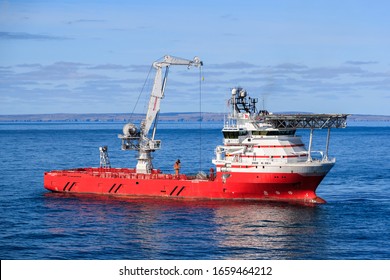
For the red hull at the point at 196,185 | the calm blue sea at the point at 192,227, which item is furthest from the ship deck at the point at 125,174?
the calm blue sea at the point at 192,227

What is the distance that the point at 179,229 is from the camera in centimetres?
5638

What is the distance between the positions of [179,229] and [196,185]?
1442 centimetres

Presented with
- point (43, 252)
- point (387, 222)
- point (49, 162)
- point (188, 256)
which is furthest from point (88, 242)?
point (49, 162)

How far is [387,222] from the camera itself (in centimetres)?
5853

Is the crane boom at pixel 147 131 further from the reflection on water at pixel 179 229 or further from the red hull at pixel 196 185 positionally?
the reflection on water at pixel 179 229

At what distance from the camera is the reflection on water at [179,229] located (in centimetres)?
4919

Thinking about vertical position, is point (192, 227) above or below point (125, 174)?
below

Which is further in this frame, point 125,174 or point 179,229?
point 125,174

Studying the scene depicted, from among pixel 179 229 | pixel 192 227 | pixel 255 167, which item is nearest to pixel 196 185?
pixel 255 167

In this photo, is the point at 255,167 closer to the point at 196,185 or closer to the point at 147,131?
A: the point at 196,185

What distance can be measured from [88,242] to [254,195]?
854 inches

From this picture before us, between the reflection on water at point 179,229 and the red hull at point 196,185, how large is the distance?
4.48 ft

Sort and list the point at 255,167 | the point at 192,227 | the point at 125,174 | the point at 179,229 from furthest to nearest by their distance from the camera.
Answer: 1. the point at 125,174
2. the point at 255,167
3. the point at 192,227
4. the point at 179,229

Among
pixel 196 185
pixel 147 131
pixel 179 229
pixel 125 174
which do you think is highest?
pixel 147 131
